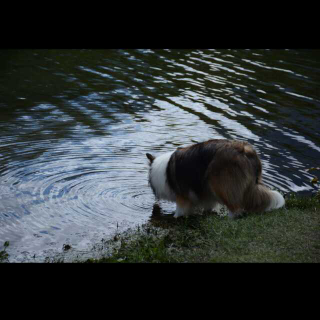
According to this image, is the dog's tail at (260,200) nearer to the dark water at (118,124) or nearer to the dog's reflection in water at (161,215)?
the dog's reflection in water at (161,215)

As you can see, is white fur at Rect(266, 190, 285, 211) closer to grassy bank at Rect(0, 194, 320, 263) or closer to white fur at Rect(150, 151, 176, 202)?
grassy bank at Rect(0, 194, 320, 263)

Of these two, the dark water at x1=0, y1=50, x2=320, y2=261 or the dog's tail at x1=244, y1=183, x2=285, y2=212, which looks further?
the dark water at x1=0, y1=50, x2=320, y2=261

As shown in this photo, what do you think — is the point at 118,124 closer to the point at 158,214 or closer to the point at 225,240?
the point at 158,214

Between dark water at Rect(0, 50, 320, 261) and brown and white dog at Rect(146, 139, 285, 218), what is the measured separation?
0.75 meters

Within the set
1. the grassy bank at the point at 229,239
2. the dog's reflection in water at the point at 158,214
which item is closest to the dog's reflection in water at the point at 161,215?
the dog's reflection in water at the point at 158,214

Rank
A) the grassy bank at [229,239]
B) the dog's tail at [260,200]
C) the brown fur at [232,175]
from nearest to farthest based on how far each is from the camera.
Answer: the grassy bank at [229,239], the brown fur at [232,175], the dog's tail at [260,200]

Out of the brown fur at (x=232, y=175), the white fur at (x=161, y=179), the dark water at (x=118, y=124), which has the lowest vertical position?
the dark water at (x=118, y=124)

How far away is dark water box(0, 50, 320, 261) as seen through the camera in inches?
277

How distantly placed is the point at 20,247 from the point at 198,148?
2.56m

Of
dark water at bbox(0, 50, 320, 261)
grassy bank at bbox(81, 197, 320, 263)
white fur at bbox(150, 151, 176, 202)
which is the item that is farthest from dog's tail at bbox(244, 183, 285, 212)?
dark water at bbox(0, 50, 320, 261)

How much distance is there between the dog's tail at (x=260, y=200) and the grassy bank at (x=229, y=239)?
14 centimetres

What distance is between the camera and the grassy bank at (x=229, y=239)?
16.5 feet

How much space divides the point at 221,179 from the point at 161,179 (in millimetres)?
1149

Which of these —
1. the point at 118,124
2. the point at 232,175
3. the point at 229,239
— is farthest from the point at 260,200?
the point at 118,124
